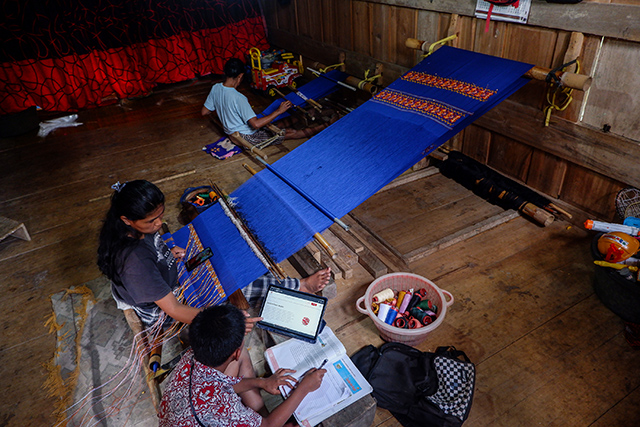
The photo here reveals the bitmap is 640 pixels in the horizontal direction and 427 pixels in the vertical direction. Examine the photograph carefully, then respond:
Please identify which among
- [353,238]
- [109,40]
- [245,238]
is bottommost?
[353,238]

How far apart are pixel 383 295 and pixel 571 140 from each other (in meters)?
1.54

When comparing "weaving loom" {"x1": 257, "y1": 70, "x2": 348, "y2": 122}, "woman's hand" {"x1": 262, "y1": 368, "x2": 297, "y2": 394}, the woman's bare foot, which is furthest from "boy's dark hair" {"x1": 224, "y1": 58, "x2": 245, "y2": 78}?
"woman's hand" {"x1": 262, "y1": 368, "x2": 297, "y2": 394}

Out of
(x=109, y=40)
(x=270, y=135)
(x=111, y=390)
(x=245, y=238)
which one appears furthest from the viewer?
(x=109, y=40)

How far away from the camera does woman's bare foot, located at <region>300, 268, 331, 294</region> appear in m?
1.96

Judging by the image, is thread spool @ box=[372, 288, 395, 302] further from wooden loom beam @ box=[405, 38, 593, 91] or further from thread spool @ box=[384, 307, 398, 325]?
wooden loom beam @ box=[405, 38, 593, 91]

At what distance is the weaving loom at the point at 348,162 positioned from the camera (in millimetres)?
2008

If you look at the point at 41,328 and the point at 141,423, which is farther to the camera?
the point at 41,328

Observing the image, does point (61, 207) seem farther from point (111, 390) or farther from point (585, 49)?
point (585, 49)

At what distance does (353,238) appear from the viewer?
2326 mm

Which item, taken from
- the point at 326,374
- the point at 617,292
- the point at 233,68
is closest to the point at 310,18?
the point at 233,68

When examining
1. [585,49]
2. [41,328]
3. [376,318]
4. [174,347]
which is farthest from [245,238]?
[585,49]

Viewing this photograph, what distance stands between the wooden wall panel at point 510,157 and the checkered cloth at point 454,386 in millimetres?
1706

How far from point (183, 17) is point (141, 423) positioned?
547cm

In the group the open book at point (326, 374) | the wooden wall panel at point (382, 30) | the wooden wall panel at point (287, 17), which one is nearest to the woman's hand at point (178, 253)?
the open book at point (326, 374)
